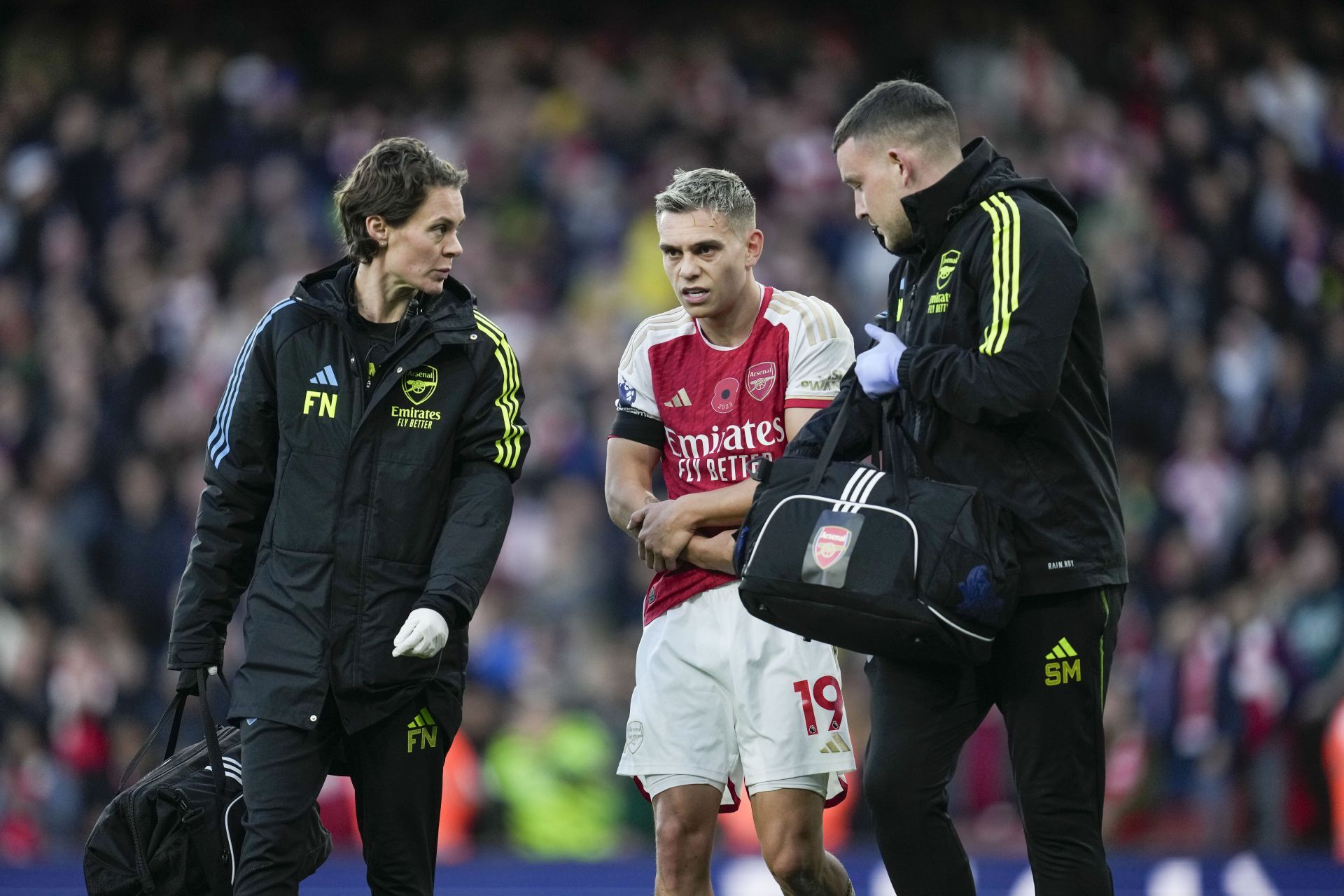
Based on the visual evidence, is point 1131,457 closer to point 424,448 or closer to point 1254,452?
point 1254,452

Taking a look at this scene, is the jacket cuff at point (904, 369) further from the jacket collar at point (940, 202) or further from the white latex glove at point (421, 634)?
the white latex glove at point (421, 634)

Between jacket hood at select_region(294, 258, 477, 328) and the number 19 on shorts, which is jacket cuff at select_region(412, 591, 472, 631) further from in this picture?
the number 19 on shorts

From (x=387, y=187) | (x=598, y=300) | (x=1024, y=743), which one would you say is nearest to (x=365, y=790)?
(x=387, y=187)

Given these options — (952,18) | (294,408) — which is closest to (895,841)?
(294,408)

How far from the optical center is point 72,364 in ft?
38.6

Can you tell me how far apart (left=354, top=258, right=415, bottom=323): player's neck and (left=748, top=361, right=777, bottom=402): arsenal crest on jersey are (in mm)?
1065

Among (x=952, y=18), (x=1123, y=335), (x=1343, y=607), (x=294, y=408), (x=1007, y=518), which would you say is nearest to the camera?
(x=1007, y=518)

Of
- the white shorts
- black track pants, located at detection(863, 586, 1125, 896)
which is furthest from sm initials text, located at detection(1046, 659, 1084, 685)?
the white shorts

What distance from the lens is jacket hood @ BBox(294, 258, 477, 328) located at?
485 cm

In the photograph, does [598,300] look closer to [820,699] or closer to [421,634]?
[820,699]

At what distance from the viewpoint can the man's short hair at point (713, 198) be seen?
5.16m

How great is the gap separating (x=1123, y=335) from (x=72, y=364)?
23.7ft

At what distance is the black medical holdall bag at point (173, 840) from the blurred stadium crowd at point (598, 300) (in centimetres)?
502

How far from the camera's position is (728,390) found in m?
5.28
